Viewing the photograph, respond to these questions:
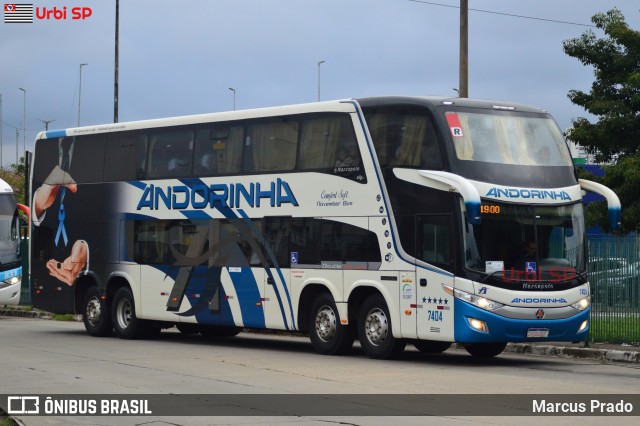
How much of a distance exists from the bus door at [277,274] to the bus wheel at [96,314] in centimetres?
514

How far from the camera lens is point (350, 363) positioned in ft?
63.9

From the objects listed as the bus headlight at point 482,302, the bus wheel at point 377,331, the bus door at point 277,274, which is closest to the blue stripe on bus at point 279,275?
the bus door at point 277,274

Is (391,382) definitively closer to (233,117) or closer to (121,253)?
(233,117)

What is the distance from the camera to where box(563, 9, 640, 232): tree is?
32.9m

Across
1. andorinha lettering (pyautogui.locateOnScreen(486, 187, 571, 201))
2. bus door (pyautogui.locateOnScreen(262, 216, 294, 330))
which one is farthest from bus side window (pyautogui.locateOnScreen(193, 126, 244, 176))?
andorinha lettering (pyautogui.locateOnScreen(486, 187, 571, 201))

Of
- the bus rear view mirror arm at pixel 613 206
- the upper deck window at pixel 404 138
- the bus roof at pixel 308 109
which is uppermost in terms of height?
the bus roof at pixel 308 109

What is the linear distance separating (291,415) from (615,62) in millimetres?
23439

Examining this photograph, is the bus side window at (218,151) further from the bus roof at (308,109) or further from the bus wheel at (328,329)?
the bus wheel at (328,329)

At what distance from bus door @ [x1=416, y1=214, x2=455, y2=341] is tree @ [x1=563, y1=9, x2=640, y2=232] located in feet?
45.2

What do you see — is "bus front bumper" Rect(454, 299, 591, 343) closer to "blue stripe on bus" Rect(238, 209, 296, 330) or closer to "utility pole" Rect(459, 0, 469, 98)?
"blue stripe on bus" Rect(238, 209, 296, 330)

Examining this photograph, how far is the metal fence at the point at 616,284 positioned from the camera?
846 inches

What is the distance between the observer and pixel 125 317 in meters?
26.1

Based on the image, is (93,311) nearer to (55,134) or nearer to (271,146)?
(55,134)

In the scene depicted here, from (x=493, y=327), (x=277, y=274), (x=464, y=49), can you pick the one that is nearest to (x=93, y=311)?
(x=277, y=274)
